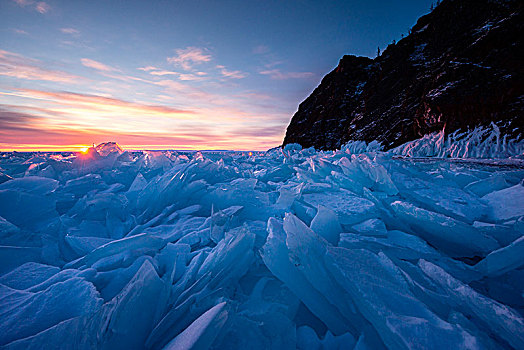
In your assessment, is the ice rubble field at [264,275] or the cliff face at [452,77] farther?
the cliff face at [452,77]

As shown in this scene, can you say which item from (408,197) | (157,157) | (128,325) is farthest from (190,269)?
(157,157)

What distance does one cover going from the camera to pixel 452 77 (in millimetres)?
12469

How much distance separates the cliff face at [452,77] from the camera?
10039 millimetres

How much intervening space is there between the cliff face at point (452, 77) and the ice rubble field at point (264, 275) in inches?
504

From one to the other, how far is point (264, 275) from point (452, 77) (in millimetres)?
17669

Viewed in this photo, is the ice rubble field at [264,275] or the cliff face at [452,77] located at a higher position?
the cliff face at [452,77]

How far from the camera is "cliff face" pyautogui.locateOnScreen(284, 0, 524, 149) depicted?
10039 millimetres

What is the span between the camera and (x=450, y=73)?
41.2 feet

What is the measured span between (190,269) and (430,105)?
56.9 ft

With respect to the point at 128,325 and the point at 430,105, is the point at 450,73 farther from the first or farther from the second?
the point at 128,325

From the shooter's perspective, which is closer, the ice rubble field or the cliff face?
the ice rubble field

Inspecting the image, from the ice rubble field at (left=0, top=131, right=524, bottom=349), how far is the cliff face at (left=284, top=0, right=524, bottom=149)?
1281 centimetres

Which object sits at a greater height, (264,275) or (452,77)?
(452,77)

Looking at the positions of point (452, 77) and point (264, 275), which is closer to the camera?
point (264, 275)
